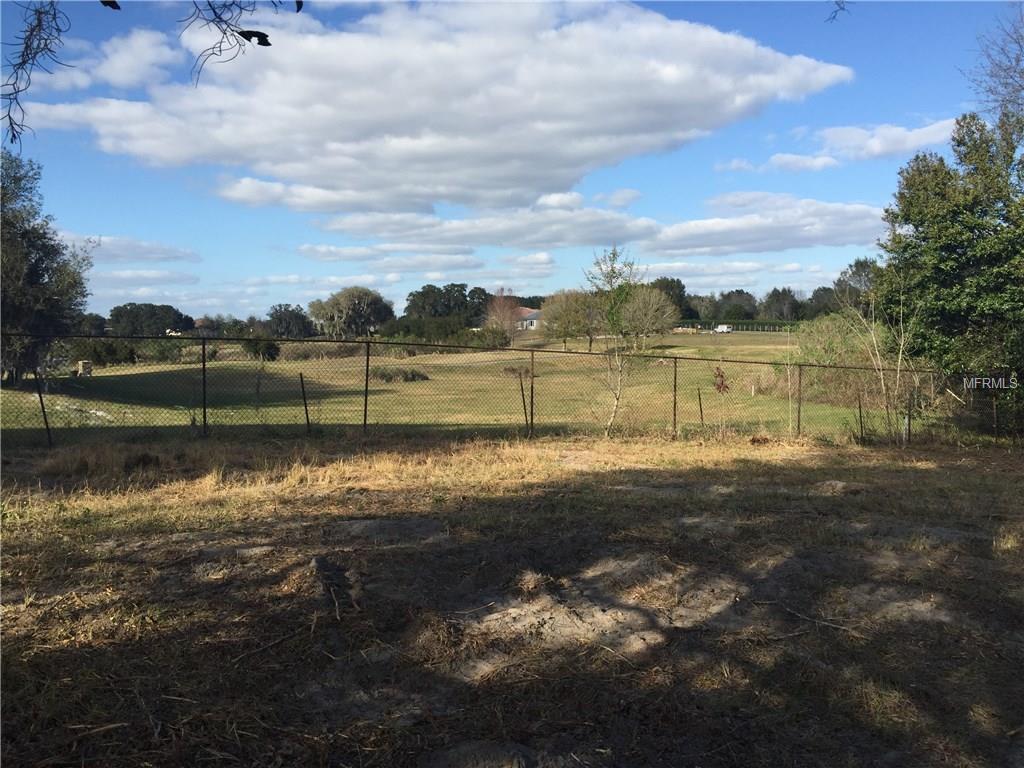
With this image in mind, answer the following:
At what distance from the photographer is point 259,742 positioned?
295cm

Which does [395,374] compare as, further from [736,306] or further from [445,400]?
[736,306]

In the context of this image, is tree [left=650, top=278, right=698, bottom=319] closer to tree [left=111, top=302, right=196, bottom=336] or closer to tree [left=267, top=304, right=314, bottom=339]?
tree [left=267, top=304, right=314, bottom=339]

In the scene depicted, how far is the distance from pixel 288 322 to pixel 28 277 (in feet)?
108

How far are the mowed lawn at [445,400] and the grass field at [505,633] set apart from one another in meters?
8.60

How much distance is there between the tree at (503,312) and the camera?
80125 mm

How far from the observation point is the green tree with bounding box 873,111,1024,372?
16078 mm

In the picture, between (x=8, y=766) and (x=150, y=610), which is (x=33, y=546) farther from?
(x=8, y=766)

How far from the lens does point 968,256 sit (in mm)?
16656

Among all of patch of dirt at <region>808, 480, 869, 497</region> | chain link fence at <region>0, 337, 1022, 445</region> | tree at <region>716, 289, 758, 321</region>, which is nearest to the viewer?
patch of dirt at <region>808, 480, 869, 497</region>

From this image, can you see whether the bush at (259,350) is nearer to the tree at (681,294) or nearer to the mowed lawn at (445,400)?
the mowed lawn at (445,400)

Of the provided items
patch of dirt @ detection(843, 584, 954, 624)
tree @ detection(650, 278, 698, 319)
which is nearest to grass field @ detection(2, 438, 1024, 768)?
patch of dirt @ detection(843, 584, 954, 624)

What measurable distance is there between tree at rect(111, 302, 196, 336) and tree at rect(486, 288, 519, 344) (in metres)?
34.2

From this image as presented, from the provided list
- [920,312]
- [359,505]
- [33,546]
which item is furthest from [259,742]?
[920,312]

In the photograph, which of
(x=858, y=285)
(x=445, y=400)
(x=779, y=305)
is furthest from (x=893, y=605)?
(x=779, y=305)
